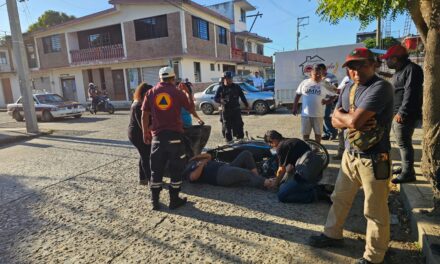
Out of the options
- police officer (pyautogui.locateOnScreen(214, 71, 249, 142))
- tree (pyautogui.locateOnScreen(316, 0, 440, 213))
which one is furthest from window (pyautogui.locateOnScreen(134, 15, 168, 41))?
tree (pyautogui.locateOnScreen(316, 0, 440, 213))

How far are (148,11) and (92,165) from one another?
17695 millimetres

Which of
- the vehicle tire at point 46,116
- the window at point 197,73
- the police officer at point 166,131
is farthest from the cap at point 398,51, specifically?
the window at point 197,73

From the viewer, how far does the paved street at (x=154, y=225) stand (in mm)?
3121

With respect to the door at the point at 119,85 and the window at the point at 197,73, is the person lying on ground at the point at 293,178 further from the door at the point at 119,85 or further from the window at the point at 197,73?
the door at the point at 119,85

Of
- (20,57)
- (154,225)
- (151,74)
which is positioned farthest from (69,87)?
(154,225)

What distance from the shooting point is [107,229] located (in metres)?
3.78

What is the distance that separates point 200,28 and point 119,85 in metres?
7.59

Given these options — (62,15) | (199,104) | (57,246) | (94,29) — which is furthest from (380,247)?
(62,15)

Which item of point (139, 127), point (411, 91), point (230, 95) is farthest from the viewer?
point (230, 95)

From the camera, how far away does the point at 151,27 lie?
22.2m

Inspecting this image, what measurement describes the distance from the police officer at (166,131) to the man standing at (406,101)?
111 inches

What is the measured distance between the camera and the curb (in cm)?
268

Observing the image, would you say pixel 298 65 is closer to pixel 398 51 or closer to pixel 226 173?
pixel 398 51

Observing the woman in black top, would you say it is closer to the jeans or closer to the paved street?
the paved street
